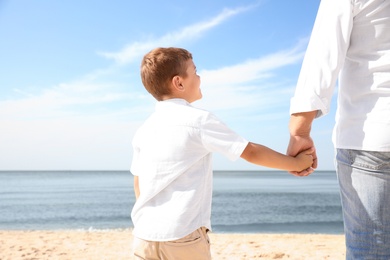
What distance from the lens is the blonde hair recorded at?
1.94 m

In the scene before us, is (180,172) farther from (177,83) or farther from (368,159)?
(368,159)

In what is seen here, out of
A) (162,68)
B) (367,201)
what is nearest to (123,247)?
(162,68)

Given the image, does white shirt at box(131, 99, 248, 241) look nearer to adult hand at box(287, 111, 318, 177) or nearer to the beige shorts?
the beige shorts

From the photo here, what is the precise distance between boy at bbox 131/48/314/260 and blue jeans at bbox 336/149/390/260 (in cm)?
36

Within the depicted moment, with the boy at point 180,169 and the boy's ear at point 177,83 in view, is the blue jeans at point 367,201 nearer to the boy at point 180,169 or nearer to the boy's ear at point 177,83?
the boy at point 180,169

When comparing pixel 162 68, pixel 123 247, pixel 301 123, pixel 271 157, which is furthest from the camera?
pixel 123 247

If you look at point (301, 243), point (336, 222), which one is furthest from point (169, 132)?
point (336, 222)

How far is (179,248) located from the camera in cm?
177

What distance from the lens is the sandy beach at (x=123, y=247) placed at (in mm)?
6102

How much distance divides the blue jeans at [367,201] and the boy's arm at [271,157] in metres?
0.33

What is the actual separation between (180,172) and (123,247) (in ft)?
17.8

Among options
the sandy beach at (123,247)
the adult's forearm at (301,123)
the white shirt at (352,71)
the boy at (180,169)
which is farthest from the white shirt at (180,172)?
the sandy beach at (123,247)

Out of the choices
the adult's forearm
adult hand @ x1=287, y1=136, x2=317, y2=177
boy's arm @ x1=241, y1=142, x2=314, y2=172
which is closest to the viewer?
the adult's forearm

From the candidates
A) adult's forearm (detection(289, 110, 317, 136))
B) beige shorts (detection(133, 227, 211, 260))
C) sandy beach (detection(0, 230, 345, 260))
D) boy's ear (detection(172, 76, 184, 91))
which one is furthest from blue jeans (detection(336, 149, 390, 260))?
sandy beach (detection(0, 230, 345, 260))
